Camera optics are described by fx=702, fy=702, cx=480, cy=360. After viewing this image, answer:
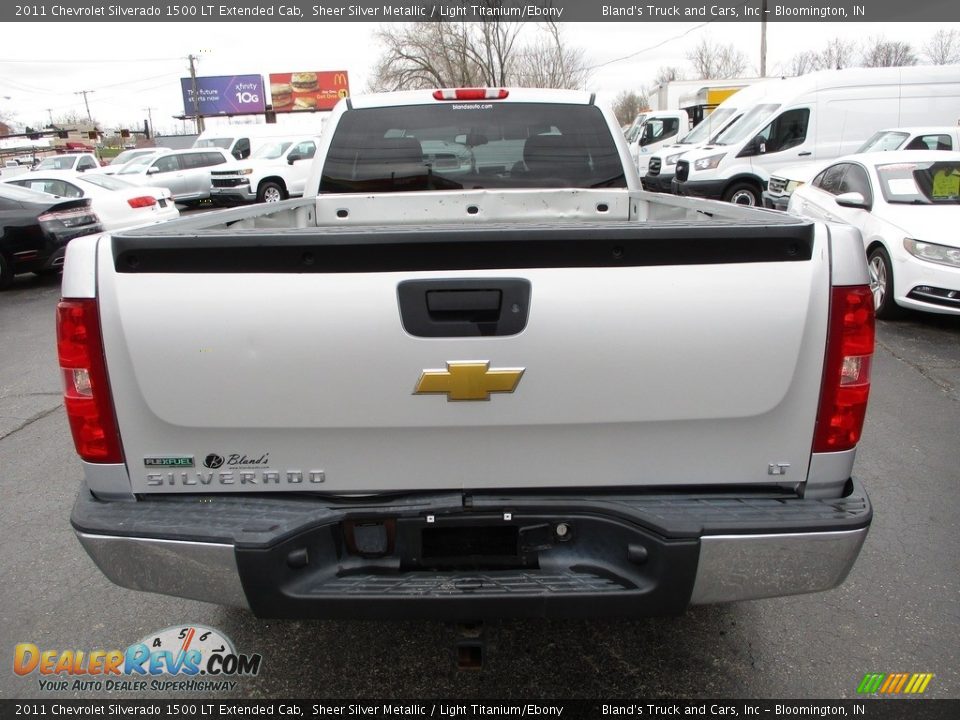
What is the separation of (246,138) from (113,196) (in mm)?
16198

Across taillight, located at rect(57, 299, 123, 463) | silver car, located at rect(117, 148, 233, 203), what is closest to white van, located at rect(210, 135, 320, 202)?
silver car, located at rect(117, 148, 233, 203)

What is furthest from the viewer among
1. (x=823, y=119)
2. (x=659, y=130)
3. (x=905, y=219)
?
(x=659, y=130)

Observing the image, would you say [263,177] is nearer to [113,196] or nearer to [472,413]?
[113,196]

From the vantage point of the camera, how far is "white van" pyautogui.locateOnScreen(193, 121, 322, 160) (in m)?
26.4

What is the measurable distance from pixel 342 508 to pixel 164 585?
0.55 metres

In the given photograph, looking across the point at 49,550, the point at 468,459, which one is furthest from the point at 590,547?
the point at 49,550

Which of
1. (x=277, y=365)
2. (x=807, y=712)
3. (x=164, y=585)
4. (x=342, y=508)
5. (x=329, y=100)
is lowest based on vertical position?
(x=807, y=712)

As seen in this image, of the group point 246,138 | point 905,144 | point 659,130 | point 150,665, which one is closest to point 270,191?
point 246,138

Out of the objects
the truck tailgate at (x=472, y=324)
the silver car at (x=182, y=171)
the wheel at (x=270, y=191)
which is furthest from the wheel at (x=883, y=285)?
the silver car at (x=182, y=171)

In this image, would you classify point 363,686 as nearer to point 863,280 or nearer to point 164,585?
point 164,585

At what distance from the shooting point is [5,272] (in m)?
10.6

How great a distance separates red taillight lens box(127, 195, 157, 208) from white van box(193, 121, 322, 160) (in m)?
14.2

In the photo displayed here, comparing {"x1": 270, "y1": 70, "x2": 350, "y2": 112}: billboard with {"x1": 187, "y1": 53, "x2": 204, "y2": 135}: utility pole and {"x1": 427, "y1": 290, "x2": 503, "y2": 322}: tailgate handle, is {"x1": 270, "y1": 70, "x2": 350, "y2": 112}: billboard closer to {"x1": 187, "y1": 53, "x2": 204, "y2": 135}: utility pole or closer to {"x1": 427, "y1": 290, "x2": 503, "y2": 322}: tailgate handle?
{"x1": 187, "y1": 53, "x2": 204, "y2": 135}: utility pole

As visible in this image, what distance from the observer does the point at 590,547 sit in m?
2.04
